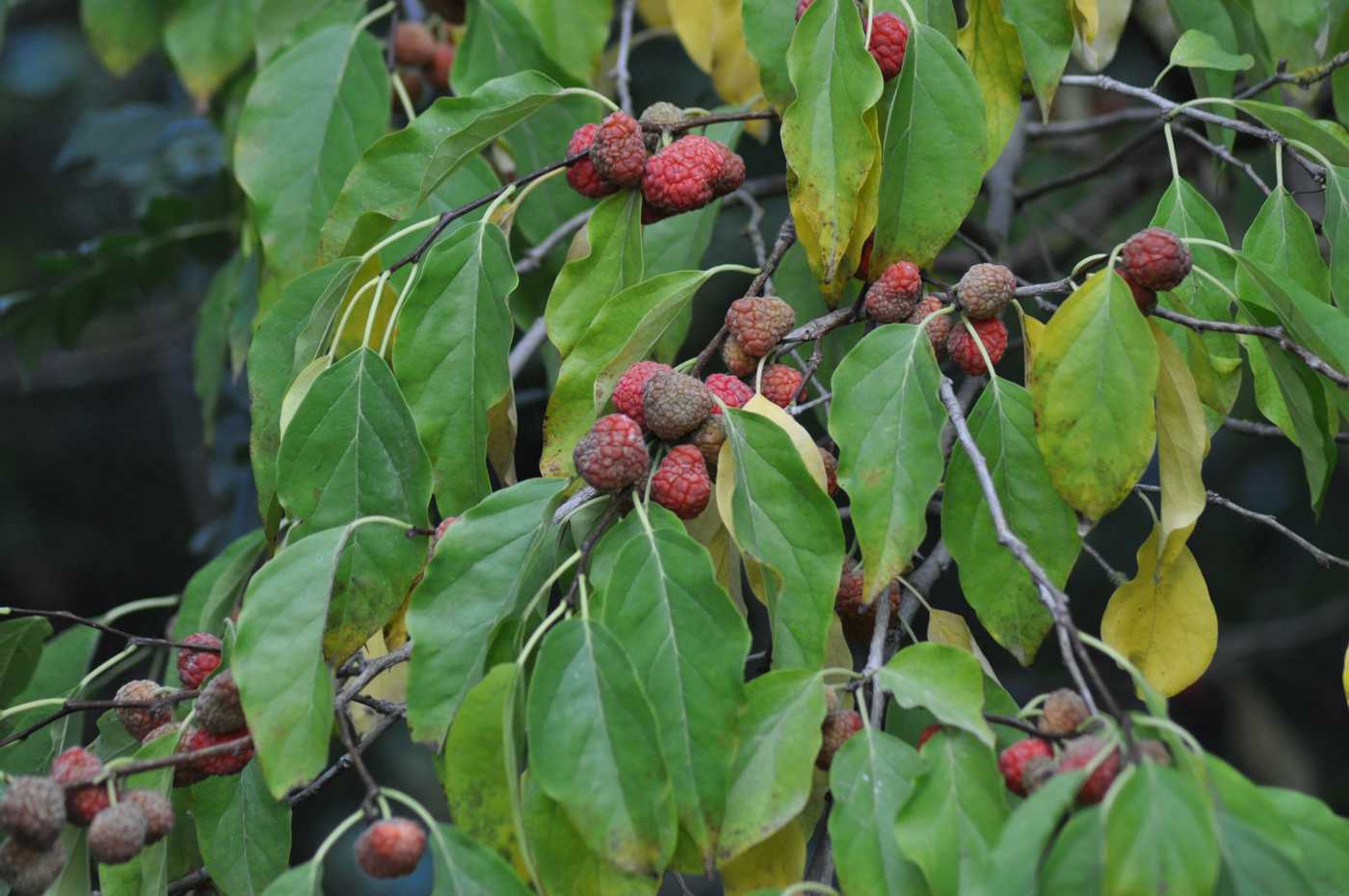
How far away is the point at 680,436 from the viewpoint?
93 centimetres

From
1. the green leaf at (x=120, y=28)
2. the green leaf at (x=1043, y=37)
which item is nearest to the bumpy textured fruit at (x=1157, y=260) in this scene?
the green leaf at (x=1043, y=37)

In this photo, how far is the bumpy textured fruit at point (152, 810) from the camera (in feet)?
2.65

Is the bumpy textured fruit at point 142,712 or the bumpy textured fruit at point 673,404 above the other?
the bumpy textured fruit at point 673,404

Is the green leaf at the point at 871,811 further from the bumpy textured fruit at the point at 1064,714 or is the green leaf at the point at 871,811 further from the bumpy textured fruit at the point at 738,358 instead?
the bumpy textured fruit at the point at 738,358

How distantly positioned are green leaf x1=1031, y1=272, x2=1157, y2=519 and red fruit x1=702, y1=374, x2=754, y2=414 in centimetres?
22

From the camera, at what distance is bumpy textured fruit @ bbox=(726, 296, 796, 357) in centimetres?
100

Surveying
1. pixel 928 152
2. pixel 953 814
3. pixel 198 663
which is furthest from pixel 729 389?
pixel 198 663

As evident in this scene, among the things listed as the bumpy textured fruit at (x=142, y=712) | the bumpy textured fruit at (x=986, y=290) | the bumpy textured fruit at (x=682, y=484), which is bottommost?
the bumpy textured fruit at (x=142, y=712)

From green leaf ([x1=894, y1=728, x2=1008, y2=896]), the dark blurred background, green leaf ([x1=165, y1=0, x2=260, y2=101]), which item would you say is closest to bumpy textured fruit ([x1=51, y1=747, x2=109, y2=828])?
green leaf ([x1=894, y1=728, x2=1008, y2=896])

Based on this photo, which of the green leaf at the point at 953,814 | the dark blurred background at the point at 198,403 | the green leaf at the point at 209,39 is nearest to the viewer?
the green leaf at the point at 953,814

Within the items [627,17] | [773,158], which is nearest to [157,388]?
[773,158]

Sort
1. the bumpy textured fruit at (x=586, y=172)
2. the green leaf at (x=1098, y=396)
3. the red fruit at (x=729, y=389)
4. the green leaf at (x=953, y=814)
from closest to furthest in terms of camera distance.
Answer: the green leaf at (x=953, y=814)
the green leaf at (x=1098, y=396)
the red fruit at (x=729, y=389)
the bumpy textured fruit at (x=586, y=172)

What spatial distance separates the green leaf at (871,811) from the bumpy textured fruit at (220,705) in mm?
419

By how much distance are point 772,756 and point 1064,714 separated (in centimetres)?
18
